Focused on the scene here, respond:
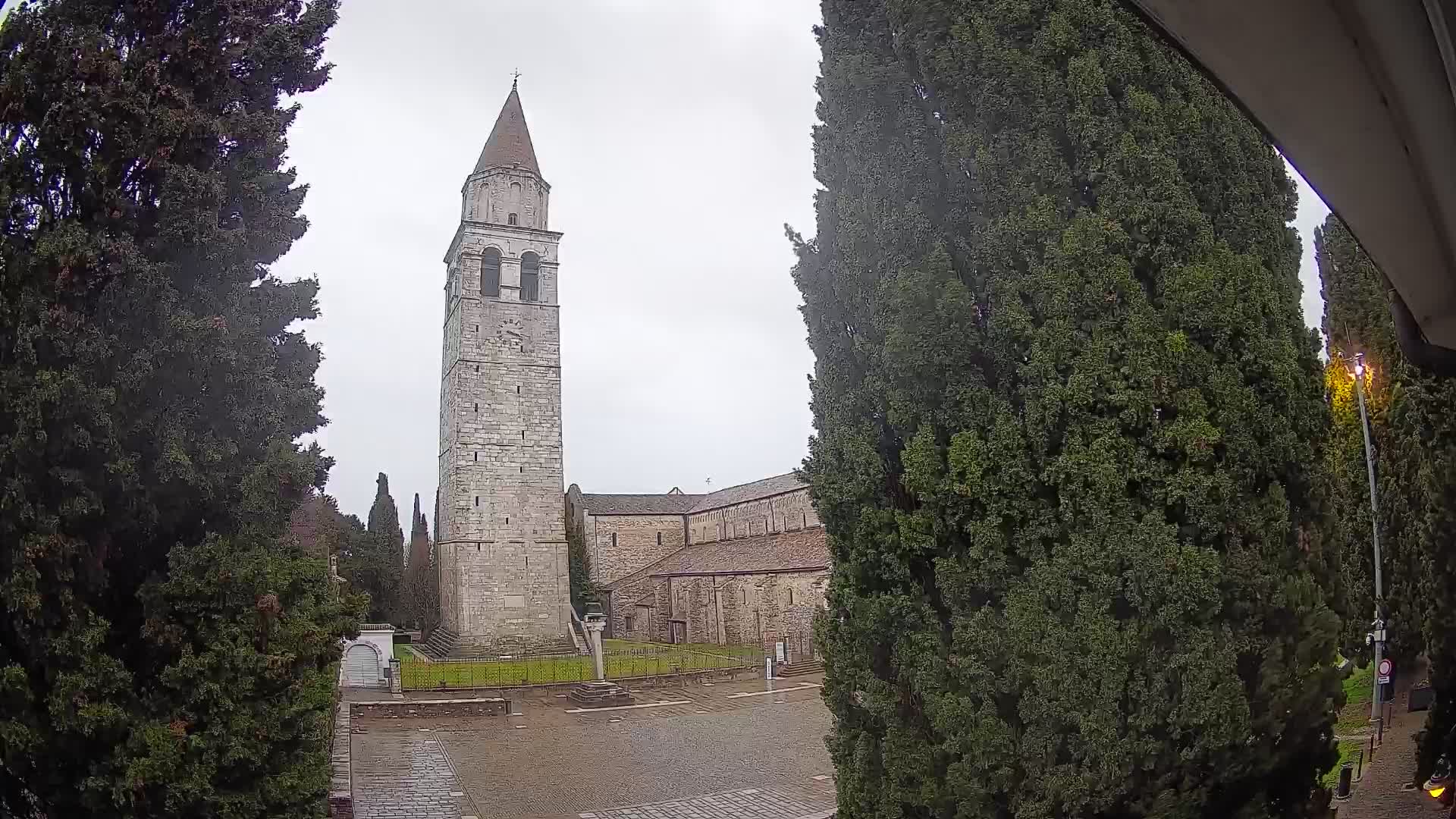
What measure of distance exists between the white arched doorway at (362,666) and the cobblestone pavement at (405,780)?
7.55 m

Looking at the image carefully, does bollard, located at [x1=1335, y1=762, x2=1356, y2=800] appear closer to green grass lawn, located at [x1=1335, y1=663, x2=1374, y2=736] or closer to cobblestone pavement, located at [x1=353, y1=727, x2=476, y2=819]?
green grass lawn, located at [x1=1335, y1=663, x2=1374, y2=736]

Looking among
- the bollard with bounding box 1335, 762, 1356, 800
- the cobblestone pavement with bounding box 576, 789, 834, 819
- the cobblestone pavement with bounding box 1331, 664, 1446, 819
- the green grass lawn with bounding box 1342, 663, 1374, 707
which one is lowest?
the cobblestone pavement with bounding box 576, 789, 834, 819

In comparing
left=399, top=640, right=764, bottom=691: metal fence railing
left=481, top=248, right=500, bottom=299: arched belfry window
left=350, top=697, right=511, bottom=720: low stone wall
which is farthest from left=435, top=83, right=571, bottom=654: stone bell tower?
left=350, top=697, right=511, bottom=720: low stone wall

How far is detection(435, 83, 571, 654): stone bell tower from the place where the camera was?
32594 mm

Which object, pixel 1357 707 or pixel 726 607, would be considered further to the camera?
pixel 726 607

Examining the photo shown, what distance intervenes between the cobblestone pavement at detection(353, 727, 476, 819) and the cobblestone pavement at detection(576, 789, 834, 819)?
2230mm

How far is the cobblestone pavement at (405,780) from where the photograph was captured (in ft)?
40.3

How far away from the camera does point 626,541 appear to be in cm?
4834

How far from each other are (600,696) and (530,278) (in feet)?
60.5

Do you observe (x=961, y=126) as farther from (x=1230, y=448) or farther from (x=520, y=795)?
(x=520, y=795)

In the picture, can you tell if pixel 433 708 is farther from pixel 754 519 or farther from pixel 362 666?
pixel 754 519

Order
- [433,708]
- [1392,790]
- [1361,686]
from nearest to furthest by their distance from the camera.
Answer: [1392,790] → [1361,686] → [433,708]

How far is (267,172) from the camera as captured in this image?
6266 millimetres

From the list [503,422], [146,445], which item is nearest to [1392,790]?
[146,445]
